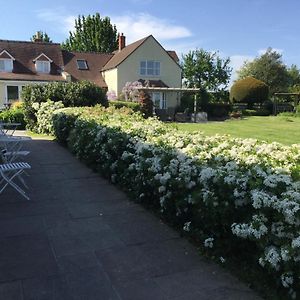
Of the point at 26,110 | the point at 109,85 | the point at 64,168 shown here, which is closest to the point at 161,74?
the point at 109,85

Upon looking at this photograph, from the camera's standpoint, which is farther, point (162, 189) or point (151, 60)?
point (151, 60)

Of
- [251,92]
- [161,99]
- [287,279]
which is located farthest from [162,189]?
[251,92]

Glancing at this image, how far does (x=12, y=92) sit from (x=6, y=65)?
274cm

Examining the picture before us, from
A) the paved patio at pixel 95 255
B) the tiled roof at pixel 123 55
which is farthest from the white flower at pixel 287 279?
the tiled roof at pixel 123 55

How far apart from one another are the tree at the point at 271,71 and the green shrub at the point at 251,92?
56.0 ft

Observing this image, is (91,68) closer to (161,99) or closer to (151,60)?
(151,60)

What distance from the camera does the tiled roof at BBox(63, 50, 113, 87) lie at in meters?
37.8

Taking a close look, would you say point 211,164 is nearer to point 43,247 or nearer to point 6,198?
point 43,247

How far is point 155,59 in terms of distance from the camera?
37562 millimetres

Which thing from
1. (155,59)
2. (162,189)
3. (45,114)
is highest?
(155,59)

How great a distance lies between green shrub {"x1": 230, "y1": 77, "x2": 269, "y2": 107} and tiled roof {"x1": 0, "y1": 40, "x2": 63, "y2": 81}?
17.5 m

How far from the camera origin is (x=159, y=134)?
7.03 m

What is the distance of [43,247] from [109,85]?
33883mm

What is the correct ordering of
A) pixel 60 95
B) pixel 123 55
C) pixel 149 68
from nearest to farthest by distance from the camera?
pixel 60 95 < pixel 123 55 < pixel 149 68
